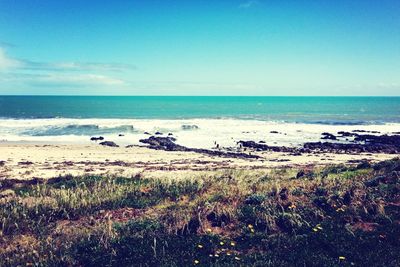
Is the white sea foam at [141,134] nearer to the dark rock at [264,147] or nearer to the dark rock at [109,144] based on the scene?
the dark rock at [109,144]

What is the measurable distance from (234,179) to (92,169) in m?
9.55

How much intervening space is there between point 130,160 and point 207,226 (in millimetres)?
16136

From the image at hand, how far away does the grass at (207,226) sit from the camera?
19.6 ft

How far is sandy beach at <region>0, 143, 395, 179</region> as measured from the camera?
18312mm

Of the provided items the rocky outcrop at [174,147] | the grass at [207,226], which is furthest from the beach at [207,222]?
the rocky outcrop at [174,147]

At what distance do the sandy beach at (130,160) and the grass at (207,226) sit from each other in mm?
8575

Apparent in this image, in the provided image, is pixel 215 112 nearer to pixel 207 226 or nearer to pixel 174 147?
pixel 174 147

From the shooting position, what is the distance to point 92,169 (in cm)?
1856

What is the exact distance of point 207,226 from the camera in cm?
720

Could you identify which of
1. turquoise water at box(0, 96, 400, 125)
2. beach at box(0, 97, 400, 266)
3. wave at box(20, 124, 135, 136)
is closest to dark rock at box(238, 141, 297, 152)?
wave at box(20, 124, 135, 136)

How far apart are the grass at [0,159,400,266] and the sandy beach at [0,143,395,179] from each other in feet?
28.1

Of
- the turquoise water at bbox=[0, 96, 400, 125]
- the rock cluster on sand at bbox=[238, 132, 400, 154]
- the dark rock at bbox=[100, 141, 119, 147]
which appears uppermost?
the turquoise water at bbox=[0, 96, 400, 125]

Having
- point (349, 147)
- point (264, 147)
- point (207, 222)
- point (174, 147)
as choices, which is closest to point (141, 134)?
point (174, 147)

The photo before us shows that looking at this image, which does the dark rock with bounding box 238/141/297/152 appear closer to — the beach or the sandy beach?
the sandy beach
